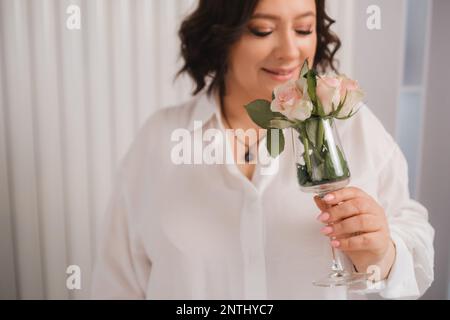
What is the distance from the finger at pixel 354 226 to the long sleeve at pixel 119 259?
348 mm

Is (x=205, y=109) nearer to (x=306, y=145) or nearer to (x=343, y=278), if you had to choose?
(x=306, y=145)

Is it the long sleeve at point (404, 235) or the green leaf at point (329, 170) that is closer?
the green leaf at point (329, 170)

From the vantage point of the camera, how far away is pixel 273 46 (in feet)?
2.63

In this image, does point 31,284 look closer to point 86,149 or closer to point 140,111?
point 86,149

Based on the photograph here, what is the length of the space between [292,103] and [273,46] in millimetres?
153

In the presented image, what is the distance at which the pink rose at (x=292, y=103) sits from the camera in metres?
0.69

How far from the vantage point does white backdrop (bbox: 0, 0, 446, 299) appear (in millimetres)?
862

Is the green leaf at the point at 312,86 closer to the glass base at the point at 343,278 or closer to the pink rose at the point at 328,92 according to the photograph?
the pink rose at the point at 328,92

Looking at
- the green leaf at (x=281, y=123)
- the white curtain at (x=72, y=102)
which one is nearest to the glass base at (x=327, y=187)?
the green leaf at (x=281, y=123)

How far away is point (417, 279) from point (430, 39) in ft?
1.51

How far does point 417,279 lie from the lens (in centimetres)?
87

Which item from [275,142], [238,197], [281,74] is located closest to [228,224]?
[238,197]

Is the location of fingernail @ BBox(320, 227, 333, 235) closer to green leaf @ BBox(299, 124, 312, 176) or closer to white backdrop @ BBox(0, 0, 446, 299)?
green leaf @ BBox(299, 124, 312, 176)
